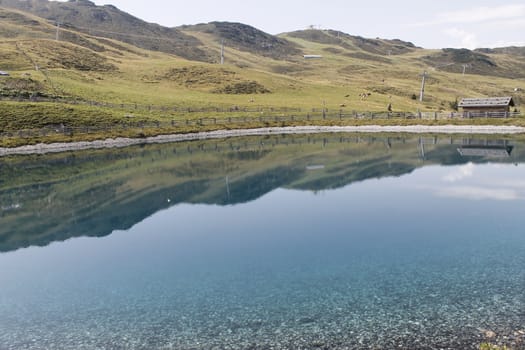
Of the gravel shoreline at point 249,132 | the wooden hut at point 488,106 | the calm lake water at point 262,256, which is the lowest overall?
the calm lake water at point 262,256

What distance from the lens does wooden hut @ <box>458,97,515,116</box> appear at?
4247 inches

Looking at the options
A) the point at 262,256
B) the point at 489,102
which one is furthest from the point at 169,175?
the point at 489,102

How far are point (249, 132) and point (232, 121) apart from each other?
859cm

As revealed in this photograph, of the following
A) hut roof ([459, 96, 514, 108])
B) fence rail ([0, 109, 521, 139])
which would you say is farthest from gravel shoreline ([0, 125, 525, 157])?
hut roof ([459, 96, 514, 108])

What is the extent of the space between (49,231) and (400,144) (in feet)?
216

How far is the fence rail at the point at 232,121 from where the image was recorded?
85.6 m

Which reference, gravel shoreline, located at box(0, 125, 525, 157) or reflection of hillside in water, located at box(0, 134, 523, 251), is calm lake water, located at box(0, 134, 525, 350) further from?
gravel shoreline, located at box(0, 125, 525, 157)

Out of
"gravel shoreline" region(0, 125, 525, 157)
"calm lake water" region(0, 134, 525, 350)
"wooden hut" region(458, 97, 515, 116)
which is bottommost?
"calm lake water" region(0, 134, 525, 350)

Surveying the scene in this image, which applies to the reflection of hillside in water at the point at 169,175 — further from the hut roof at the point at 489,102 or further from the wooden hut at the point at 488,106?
the hut roof at the point at 489,102

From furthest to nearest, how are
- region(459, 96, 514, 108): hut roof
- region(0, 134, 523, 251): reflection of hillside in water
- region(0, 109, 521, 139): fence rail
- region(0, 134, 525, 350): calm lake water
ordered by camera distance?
region(459, 96, 514, 108): hut roof, region(0, 109, 521, 139): fence rail, region(0, 134, 523, 251): reflection of hillside in water, region(0, 134, 525, 350): calm lake water

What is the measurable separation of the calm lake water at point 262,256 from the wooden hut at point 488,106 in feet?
167

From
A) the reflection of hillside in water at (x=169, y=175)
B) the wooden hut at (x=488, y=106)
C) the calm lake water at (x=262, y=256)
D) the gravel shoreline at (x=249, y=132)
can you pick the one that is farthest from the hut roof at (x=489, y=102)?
the calm lake water at (x=262, y=256)

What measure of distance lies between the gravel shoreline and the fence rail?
3.74 meters

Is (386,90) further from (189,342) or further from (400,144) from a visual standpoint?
(189,342)
